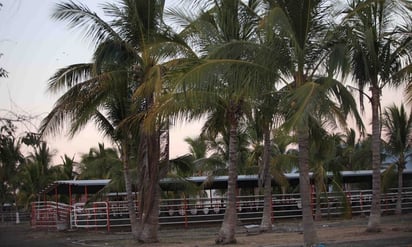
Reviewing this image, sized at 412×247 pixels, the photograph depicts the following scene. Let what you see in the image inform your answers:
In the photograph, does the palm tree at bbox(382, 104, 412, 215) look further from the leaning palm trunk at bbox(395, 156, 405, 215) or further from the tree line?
the tree line

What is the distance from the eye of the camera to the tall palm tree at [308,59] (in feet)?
43.0

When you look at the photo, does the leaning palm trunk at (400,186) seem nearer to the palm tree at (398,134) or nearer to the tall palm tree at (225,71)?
the palm tree at (398,134)

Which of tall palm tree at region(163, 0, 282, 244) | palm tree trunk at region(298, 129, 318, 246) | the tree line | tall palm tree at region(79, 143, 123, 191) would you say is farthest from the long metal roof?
palm tree trunk at region(298, 129, 318, 246)

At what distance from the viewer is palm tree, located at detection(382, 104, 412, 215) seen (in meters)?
30.9

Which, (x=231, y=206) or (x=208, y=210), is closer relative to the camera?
(x=231, y=206)

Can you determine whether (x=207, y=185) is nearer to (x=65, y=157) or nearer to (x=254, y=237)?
(x=254, y=237)

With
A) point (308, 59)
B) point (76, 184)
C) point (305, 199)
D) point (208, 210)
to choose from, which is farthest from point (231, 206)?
point (208, 210)

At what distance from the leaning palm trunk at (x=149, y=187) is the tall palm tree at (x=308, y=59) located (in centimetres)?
584

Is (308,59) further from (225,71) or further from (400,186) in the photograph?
(400,186)

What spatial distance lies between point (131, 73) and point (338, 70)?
744cm

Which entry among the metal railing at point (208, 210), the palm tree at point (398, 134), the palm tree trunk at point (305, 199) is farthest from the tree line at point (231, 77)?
the palm tree at point (398, 134)

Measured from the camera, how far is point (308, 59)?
47.6 feet

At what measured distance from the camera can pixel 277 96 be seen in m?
16.2

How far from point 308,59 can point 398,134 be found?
60.0 ft
